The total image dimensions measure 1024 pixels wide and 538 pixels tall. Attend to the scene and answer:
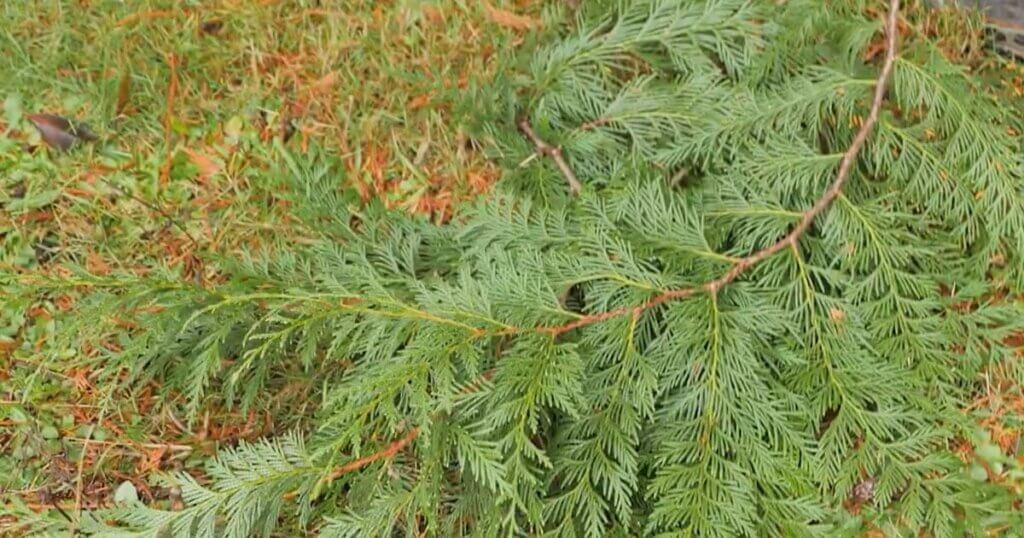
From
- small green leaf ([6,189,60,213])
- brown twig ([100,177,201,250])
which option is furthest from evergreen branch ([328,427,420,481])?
small green leaf ([6,189,60,213])

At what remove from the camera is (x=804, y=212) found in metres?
2.25

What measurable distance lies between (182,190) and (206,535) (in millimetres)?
1132

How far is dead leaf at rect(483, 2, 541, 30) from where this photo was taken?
271 cm

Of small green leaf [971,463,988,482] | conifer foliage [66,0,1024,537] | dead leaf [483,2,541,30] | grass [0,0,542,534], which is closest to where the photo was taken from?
conifer foliage [66,0,1024,537]

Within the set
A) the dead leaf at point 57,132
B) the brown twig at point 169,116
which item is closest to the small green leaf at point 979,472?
the brown twig at point 169,116

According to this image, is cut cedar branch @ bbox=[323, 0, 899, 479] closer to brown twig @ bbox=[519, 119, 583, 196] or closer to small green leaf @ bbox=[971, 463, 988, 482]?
brown twig @ bbox=[519, 119, 583, 196]

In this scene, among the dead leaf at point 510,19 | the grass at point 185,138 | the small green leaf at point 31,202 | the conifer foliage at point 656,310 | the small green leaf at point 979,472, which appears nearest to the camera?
the conifer foliage at point 656,310

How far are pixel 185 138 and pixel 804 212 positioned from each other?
6.05 feet

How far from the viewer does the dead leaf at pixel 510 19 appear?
8.89 ft

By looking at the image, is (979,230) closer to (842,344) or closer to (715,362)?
(842,344)

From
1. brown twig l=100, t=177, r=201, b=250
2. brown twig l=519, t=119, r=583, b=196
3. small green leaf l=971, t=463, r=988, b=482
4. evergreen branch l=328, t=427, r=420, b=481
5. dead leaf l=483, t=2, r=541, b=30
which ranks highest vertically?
dead leaf l=483, t=2, r=541, b=30

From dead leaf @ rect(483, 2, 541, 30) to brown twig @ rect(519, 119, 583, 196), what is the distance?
1.29 feet

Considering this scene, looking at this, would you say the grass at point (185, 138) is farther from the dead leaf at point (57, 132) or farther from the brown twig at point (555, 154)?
the brown twig at point (555, 154)

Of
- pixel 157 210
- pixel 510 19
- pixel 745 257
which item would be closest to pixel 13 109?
pixel 157 210
